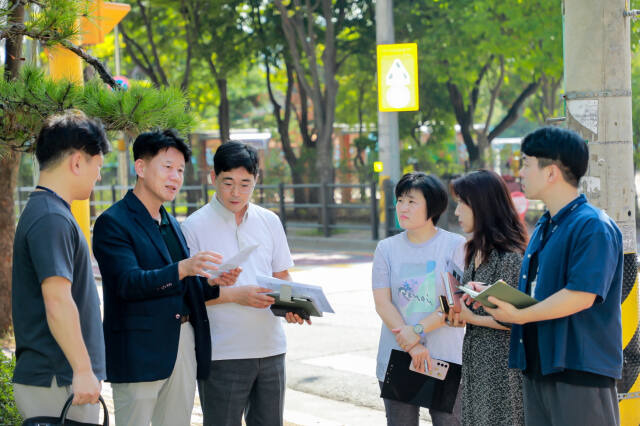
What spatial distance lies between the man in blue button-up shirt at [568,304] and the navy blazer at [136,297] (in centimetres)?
130

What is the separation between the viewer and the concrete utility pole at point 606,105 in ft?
15.0

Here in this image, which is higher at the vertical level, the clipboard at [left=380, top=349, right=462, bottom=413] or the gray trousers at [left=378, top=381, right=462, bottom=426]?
the clipboard at [left=380, top=349, right=462, bottom=413]

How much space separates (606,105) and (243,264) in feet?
6.89

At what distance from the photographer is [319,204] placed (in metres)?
21.1

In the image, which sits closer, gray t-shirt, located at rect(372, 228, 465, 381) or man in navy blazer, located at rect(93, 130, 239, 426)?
man in navy blazer, located at rect(93, 130, 239, 426)

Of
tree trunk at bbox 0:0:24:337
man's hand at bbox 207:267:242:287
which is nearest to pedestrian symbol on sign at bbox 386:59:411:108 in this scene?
tree trunk at bbox 0:0:24:337

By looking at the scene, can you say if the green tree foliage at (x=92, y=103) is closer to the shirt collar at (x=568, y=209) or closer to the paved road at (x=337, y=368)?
the shirt collar at (x=568, y=209)

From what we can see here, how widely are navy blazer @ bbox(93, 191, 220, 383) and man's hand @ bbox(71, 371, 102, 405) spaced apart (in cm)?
49

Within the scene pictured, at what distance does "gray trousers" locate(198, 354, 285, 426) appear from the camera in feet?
13.0

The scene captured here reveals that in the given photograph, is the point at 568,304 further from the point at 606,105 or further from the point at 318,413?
the point at 318,413

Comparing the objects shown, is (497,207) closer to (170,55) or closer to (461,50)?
(461,50)

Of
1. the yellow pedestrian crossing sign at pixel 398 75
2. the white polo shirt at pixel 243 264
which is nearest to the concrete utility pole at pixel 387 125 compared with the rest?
the yellow pedestrian crossing sign at pixel 398 75

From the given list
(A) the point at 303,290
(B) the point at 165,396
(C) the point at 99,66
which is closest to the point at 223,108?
(C) the point at 99,66

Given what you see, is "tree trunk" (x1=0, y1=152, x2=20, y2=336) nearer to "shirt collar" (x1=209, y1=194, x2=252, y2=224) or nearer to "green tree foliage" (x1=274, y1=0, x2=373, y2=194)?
"shirt collar" (x1=209, y1=194, x2=252, y2=224)
